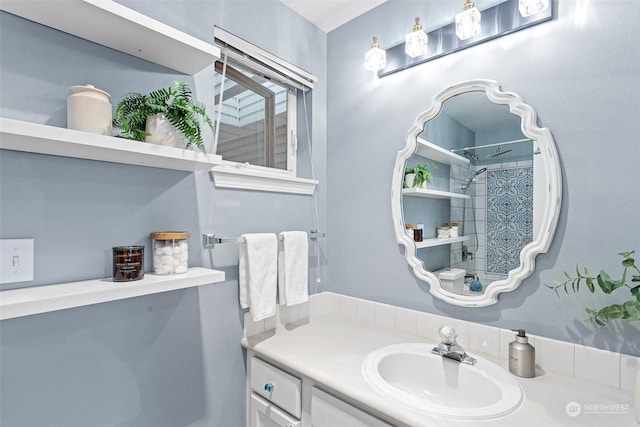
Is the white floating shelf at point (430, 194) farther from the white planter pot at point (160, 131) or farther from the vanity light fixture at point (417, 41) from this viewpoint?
the white planter pot at point (160, 131)

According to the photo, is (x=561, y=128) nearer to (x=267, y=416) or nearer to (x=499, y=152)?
(x=499, y=152)

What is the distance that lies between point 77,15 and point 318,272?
4.70 ft

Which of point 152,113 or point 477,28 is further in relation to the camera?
point 477,28

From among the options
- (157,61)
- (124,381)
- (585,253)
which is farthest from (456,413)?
(157,61)

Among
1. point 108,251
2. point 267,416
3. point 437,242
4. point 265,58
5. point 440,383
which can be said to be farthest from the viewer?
point 265,58

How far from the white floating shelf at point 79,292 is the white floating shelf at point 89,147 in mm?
374

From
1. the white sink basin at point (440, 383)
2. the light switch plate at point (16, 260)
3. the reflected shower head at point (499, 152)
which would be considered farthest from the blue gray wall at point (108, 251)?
the reflected shower head at point (499, 152)

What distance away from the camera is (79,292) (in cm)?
79

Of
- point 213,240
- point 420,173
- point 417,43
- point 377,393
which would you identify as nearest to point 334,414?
point 377,393

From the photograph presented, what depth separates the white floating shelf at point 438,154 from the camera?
1351mm

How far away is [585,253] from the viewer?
105 centimetres

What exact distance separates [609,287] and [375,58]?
4.04ft

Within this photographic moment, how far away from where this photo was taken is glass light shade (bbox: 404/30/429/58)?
1.33 m

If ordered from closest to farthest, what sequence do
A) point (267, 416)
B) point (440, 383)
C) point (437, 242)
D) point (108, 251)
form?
point (108, 251) → point (440, 383) → point (267, 416) → point (437, 242)
